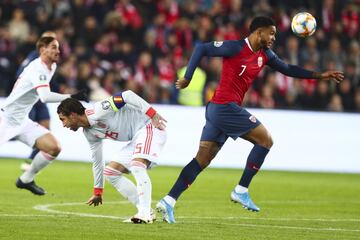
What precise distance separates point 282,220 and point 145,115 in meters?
2.24

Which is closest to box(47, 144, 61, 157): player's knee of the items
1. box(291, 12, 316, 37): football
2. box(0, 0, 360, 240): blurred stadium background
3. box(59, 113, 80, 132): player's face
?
box(0, 0, 360, 240): blurred stadium background

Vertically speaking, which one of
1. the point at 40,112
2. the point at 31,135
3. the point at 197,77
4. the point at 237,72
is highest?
the point at 237,72

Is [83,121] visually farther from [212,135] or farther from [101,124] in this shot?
[212,135]

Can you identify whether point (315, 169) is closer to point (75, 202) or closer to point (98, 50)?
point (98, 50)

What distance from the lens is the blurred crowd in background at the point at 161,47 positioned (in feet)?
78.7

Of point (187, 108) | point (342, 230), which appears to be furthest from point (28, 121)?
point (187, 108)

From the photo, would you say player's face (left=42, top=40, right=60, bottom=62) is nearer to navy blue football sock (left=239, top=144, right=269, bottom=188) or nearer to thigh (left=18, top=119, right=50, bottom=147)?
thigh (left=18, top=119, right=50, bottom=147)

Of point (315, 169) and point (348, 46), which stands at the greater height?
point (348, 46)

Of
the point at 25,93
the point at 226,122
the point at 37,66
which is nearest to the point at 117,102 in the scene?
the point at 226,122

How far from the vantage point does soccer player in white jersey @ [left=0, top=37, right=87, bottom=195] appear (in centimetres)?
1459

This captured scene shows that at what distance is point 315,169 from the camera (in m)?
22.8

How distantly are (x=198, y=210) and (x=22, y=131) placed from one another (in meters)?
2.91

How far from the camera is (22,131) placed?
48.9ft

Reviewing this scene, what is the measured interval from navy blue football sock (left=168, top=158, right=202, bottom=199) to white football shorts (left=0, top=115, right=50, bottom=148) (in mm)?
3371
